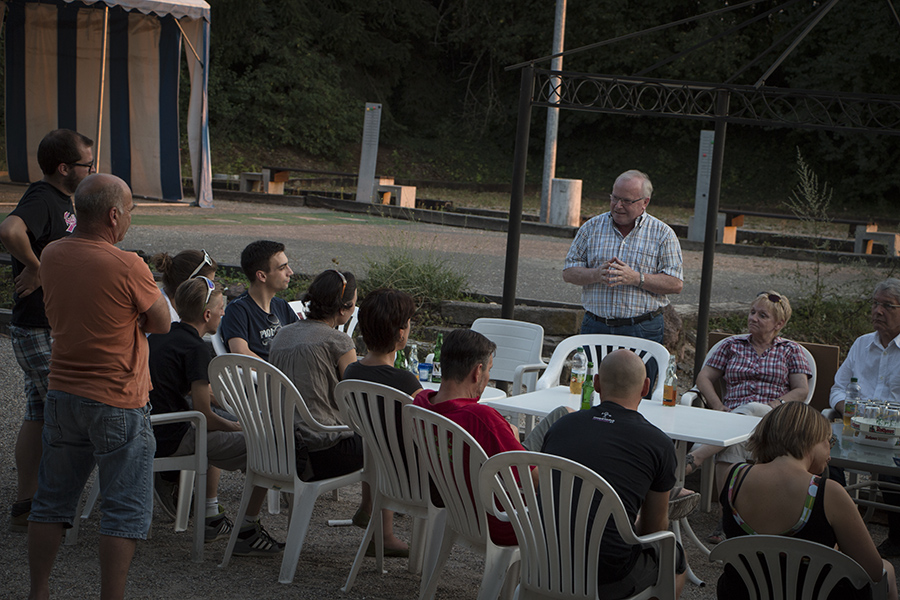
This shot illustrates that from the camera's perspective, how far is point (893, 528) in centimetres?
421

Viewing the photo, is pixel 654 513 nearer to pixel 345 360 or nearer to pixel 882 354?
pixel 345 360

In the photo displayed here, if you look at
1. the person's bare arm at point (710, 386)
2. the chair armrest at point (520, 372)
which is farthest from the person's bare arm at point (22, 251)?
the person's bare arm at point (710, 386)

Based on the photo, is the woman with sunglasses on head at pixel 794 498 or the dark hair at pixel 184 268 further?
the dark hair at pixel 184 268

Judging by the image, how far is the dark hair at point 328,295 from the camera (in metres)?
3.90

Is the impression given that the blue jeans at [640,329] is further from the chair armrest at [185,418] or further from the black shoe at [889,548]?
the chair armrest at [185,418]

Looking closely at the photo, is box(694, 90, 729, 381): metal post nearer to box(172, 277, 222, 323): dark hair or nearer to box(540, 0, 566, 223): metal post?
box(172, 277, 222, 323): dark hair

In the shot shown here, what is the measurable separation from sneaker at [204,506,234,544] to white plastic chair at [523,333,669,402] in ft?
5.61

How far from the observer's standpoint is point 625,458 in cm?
276

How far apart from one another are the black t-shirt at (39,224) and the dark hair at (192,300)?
21.6 inches

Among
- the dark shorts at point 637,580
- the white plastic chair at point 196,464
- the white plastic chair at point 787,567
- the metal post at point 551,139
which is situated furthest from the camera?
the metal post at point 551,139

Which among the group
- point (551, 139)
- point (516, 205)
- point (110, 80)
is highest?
point (110, 80)

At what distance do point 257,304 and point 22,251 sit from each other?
3.71ft

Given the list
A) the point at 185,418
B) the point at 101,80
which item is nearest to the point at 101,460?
the point at 185,418

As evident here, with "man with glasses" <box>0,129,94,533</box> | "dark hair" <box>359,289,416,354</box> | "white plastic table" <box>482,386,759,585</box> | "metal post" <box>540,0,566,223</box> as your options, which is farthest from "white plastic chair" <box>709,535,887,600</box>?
"metal post" <box>540,0,566,223</box>
